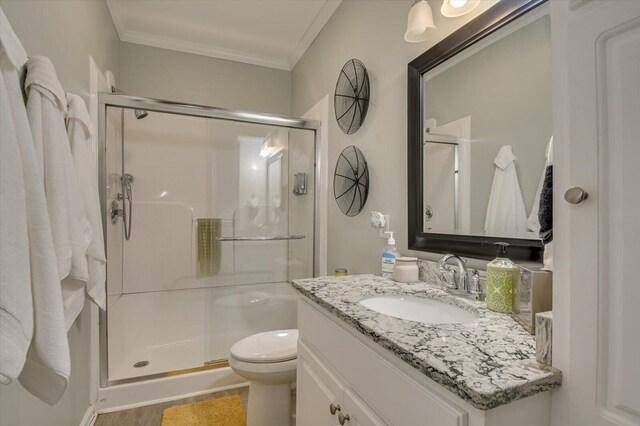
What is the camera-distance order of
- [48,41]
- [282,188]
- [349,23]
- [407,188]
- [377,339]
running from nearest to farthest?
[377,339], [48,41], [407,188], [349,23], [282,188]

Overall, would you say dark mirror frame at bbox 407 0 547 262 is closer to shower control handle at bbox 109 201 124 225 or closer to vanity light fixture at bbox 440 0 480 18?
vanity light fixture at bbox 440 0 480 18

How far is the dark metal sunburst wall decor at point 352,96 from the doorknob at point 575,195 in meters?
1.32

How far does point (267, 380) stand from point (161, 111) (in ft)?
5.48

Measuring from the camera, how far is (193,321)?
2.43m

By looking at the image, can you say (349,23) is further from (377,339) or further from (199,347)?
(199,347)

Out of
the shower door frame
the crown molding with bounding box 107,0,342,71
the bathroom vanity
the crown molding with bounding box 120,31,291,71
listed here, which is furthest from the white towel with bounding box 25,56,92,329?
the crown molding with bounding box 120,31,291,71

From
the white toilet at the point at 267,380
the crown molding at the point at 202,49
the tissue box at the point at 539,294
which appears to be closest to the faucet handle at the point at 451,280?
the tissue box at the point at 539,294

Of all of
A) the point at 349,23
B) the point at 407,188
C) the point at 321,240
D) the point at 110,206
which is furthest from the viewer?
the point at 321,240

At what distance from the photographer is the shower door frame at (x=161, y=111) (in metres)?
1.77

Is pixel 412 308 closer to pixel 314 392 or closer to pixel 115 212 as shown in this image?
pixel 314 392

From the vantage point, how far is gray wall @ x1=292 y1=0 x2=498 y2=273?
1446mm

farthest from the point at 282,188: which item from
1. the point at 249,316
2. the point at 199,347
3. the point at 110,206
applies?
the point at 199,347

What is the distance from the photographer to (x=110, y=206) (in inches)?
80.3

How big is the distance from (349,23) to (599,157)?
1809mm
